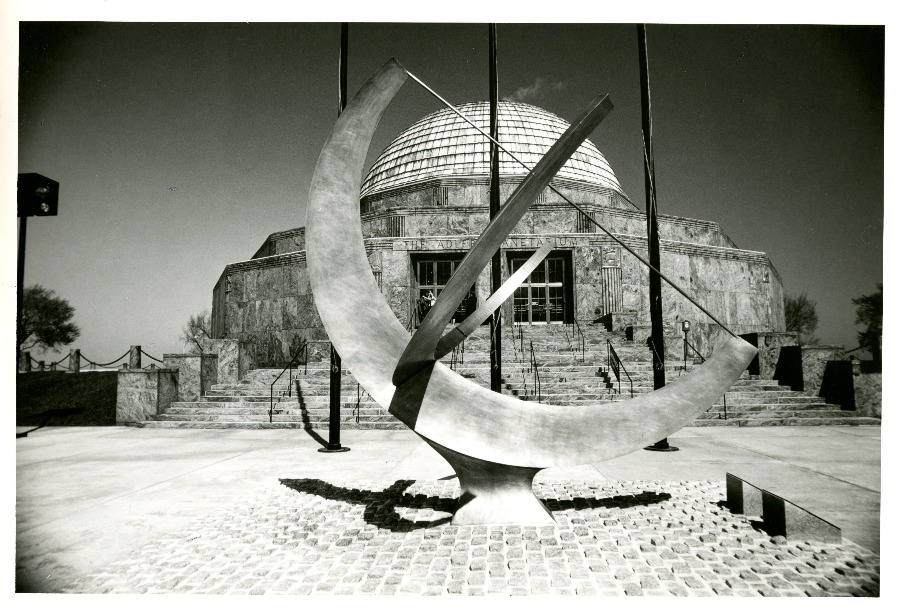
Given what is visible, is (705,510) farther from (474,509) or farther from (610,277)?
(610,277)

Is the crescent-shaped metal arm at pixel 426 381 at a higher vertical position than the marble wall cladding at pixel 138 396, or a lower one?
higher

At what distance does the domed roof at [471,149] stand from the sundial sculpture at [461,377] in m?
13.5

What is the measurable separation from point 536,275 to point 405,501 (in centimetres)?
856

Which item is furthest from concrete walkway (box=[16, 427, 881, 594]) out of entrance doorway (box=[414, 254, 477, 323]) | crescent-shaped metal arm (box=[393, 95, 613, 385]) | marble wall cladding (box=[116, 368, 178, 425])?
entrance doorway (box=[414, 254, 477, 323])

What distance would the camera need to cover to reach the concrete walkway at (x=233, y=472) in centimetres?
284

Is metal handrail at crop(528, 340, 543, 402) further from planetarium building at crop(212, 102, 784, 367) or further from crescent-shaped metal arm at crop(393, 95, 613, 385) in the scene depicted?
crescent-shaped metal arm at crop(393, 95, 613, 385)

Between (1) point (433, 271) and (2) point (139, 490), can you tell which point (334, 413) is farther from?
(1) point (433, 271)

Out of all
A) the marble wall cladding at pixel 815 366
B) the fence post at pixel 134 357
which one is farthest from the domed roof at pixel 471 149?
the marble wall cladding at pixel 815 366

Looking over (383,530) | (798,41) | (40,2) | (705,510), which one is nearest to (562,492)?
(705,510)

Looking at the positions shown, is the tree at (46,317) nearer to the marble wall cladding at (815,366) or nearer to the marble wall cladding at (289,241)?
the marble wall cladding at (289,241)

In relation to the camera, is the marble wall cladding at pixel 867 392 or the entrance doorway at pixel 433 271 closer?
the marble wall cladding at pixel 867 392

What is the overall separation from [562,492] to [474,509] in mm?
1004

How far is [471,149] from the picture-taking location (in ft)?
58.1

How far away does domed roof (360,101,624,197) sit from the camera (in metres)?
17.4
